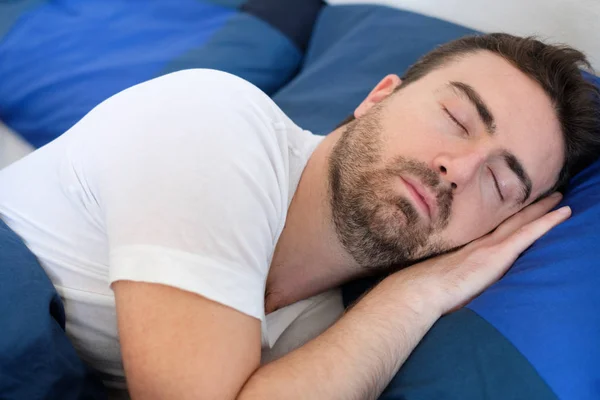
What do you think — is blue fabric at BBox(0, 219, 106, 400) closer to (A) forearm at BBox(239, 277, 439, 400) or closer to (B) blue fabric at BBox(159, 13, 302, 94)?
(A) forearm at BBox(239, 277, 439, 400)

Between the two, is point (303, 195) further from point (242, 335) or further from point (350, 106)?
point (350, 106)

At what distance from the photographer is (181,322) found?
689mm

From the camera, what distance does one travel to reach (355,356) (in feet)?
2.55

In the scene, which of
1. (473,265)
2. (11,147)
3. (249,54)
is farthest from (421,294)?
(11,147)

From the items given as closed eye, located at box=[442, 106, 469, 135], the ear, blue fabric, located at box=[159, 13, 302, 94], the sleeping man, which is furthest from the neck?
blue fabric, located at box=[159, 13, 302, 94]

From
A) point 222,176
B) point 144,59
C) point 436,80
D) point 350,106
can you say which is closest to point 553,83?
point 436,80

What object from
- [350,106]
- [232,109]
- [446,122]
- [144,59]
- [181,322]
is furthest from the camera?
[144,59]

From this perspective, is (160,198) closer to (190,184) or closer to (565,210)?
(190,184)

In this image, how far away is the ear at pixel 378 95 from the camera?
112 centimetres

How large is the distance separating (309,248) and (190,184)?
315 mm

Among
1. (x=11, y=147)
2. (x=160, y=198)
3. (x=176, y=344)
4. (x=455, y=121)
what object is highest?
(x=455, y=121)

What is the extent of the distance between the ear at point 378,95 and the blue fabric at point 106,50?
517 mm

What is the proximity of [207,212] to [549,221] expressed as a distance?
587mm

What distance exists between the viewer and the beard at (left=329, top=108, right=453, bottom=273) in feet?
3.09
